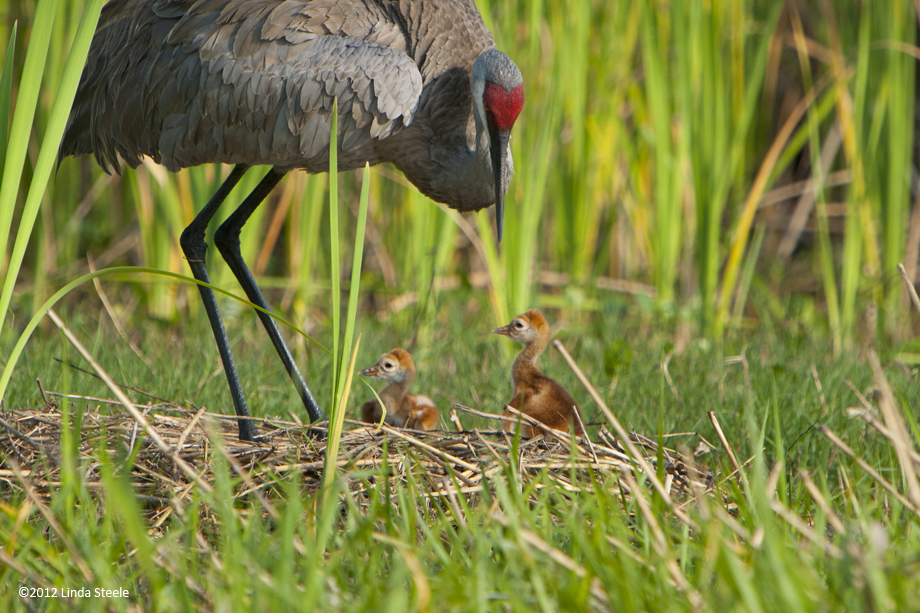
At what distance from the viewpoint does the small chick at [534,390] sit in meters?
2.81

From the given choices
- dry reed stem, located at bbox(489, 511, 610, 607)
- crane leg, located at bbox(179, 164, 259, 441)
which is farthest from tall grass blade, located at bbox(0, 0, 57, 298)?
dry reed stem, located at bbox(489, 511, 610, 607)

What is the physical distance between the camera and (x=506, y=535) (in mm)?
1794

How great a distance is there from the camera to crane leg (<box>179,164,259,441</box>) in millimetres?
2777

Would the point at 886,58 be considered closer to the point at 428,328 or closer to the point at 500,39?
the point at 500,39

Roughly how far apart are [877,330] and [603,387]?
2131 millimetres

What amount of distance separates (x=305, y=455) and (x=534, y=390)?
0.87 metres

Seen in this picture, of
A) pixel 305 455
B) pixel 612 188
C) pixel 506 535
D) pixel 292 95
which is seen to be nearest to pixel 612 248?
pixel 612 188

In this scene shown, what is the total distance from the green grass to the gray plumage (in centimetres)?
93

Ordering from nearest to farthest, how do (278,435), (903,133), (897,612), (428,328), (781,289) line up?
(897,612) → (278,435) → (428,328) → (903,133) → (781,289)

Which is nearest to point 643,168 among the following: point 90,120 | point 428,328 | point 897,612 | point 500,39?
point 500,39

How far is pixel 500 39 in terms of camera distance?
4.16 metres

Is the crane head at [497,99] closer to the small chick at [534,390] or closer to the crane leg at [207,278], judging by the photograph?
the small chick at [534,390]

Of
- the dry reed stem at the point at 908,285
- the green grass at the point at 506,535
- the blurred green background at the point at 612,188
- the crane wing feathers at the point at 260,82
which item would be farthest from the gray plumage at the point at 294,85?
the dry reed stem at the point at 908,285

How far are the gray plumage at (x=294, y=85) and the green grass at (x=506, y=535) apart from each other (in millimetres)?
930
